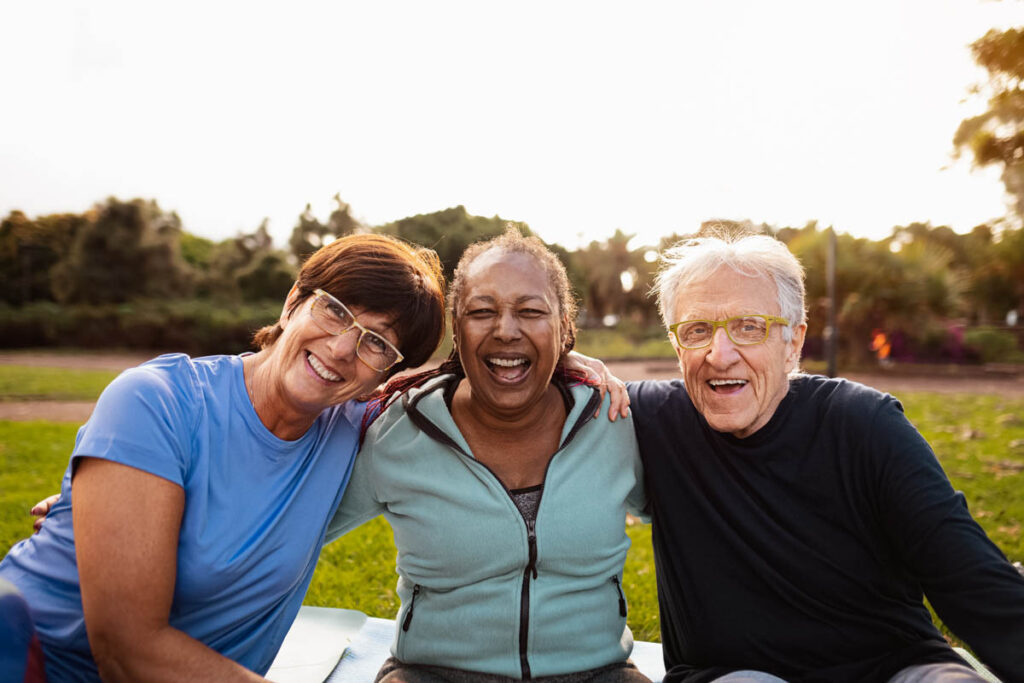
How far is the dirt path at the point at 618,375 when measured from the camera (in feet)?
44.0

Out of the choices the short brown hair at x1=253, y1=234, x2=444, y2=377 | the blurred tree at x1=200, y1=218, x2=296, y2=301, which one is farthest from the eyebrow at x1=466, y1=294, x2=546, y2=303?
the blurred tree at x1=200, y1=218, x2=296, y2=301

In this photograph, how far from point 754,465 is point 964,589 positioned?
69 cm

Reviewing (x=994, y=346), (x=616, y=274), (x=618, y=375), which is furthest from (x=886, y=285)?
(x=616, y=274)

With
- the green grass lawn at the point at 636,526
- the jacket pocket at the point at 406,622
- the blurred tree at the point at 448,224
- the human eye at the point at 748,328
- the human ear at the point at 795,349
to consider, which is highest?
the blurred tree at the point at 448,224

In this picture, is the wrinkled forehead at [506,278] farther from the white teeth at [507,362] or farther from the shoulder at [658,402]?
the shoulder at [658,402]

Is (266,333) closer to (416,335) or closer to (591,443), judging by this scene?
(416,335)

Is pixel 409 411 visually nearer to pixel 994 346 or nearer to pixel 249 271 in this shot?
pixel 994 346

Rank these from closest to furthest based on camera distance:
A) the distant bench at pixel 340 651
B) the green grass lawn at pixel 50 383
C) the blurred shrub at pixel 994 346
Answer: the distant bench at pixel 340 651
the green grass lawn at pixel 50 383
the blurred shrub at pixel 994 346

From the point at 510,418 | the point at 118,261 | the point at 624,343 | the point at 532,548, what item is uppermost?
the point at 118,261

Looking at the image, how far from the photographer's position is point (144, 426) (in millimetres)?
1980

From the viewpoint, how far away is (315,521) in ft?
7.82

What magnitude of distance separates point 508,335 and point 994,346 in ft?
80.5

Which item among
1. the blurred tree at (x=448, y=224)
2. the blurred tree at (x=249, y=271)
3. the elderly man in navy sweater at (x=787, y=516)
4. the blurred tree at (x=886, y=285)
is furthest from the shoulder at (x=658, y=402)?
the blurred tree at (x=249, y=271)

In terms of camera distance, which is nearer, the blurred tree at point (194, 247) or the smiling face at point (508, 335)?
the smiling face at point (508, 335)
